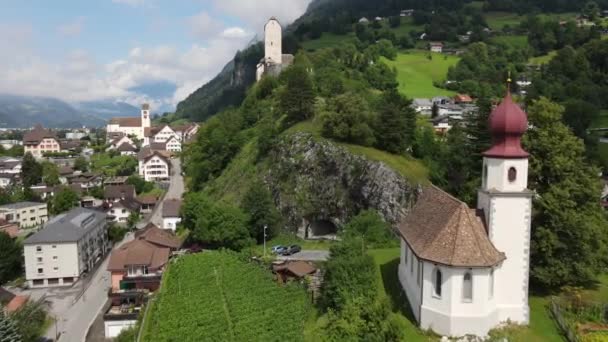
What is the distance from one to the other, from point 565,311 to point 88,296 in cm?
3945

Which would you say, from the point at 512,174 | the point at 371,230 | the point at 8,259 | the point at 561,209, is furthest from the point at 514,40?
the point at 8,259

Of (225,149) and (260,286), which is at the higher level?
(225,149)

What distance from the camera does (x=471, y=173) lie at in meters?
35.9

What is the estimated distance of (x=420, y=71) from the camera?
101500 mm

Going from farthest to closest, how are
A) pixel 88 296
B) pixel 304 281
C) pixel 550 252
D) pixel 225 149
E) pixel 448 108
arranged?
pixel 448 108 → pixel 225 149 → pixel 88 296 → pixel 304 281 → pixel 550 252

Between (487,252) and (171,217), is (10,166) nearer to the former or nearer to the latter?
(171,217)

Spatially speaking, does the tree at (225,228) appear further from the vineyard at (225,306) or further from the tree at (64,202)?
the tree at (64,202)

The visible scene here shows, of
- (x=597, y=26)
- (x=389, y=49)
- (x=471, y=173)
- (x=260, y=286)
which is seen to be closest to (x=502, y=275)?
(x=471, y=173)

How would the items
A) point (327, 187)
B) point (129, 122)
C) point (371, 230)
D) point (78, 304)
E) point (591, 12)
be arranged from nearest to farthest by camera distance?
1. point (371, 230)
2. point (78, 304)
3. point (327, 187)
4. point (591, 12)
5. point (129, 122)

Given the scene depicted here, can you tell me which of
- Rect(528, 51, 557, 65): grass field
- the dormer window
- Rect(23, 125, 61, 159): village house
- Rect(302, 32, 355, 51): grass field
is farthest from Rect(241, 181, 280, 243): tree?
Rect(23, 125, 61, 159): village house

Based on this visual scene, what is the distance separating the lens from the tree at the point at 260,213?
45.9 metres

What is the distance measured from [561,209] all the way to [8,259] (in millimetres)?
51319

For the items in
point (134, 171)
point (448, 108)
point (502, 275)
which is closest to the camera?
point (502, 275)

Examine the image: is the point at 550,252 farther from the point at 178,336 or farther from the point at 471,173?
the point at 178,336
